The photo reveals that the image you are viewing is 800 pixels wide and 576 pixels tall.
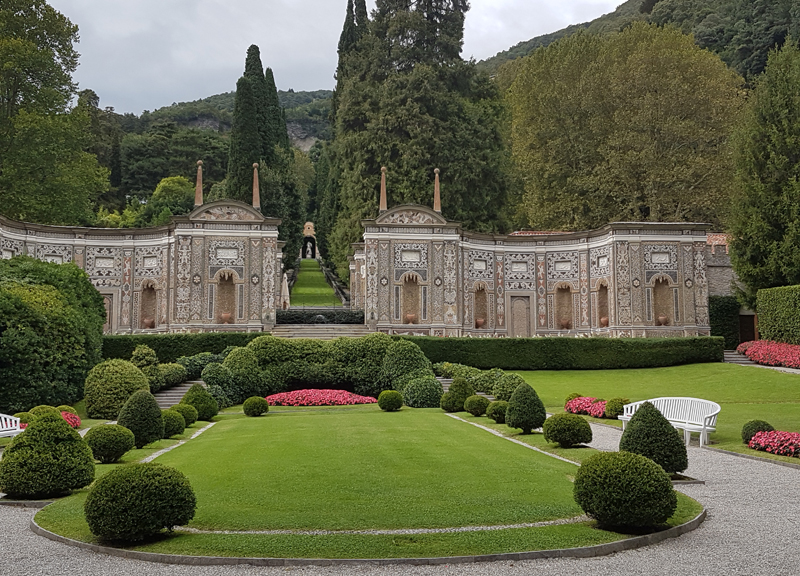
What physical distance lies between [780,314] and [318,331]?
20.6m

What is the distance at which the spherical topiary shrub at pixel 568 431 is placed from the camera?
48.3ft

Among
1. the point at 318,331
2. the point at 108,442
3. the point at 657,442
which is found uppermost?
the point at 318,331

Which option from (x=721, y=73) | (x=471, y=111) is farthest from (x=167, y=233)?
(x=721, y=73)

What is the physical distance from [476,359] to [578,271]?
36.6 ft

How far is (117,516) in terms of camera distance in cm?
807

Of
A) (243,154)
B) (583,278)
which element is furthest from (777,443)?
(243,154)

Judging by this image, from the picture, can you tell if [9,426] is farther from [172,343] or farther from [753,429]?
[172,343]

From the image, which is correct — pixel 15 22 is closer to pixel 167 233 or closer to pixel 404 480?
pixel 167 233

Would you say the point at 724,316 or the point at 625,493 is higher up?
the point at 724,316

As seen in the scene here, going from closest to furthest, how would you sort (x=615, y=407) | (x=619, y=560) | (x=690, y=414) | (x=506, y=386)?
(x=619, y=560) → (x=690, y=414) → (x=615, y=407) → (x=506, y=386)

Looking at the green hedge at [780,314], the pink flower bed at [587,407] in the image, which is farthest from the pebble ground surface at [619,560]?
the green hedge at [780,314]

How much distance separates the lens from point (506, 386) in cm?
2248

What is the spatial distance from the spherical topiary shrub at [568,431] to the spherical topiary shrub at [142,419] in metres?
8.13

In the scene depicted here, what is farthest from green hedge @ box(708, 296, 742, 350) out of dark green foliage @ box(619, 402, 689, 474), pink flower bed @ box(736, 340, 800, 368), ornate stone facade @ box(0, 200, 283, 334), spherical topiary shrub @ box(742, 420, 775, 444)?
dark green foliage @ box(619, 402, 689, 474)
